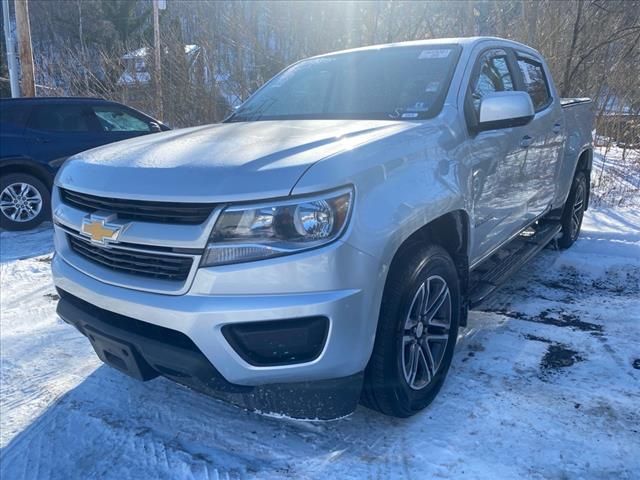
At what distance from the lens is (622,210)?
695 cm

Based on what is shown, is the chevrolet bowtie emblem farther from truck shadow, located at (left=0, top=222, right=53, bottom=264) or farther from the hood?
truck shadow, located at (left=0, top=222, right=53, bottom=264)

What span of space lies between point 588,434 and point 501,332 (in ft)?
3.80

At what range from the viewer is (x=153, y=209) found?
2158 mm

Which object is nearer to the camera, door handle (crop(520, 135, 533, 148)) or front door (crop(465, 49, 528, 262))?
front door (crop(465, 49, 528, 262))

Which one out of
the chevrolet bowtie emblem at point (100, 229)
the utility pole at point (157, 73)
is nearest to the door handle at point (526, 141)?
the chevrolet bowtie emblem at point (100, 229)

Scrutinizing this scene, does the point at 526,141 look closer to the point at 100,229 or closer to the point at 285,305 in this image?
the point at 285,305

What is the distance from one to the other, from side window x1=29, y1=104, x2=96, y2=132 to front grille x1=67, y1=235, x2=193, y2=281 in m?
5.64

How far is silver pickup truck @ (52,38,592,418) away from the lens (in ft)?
6.63

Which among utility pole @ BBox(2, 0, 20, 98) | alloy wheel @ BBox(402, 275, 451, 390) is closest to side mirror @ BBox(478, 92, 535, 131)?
alloy wheel @ BBox(402, 275, 451, 390)

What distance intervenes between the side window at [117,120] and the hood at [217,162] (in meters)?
5.41

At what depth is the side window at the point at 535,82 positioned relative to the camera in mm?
4203

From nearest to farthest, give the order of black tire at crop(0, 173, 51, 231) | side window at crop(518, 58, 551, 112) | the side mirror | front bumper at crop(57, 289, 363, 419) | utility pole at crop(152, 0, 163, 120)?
1. front bumper at crop(57, 289, 363, 419)
2. the side mirror
3. side window at crop(518, 58, 551, 112)
4. black tire at crop(0, 173, 51, 231)
5. utility pole at crop(152, 0, 163, 120)

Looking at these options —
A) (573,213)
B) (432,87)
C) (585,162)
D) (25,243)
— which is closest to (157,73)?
(25,243)

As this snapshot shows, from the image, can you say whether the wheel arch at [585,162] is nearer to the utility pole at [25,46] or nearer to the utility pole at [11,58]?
the utility pole at [25,46]
